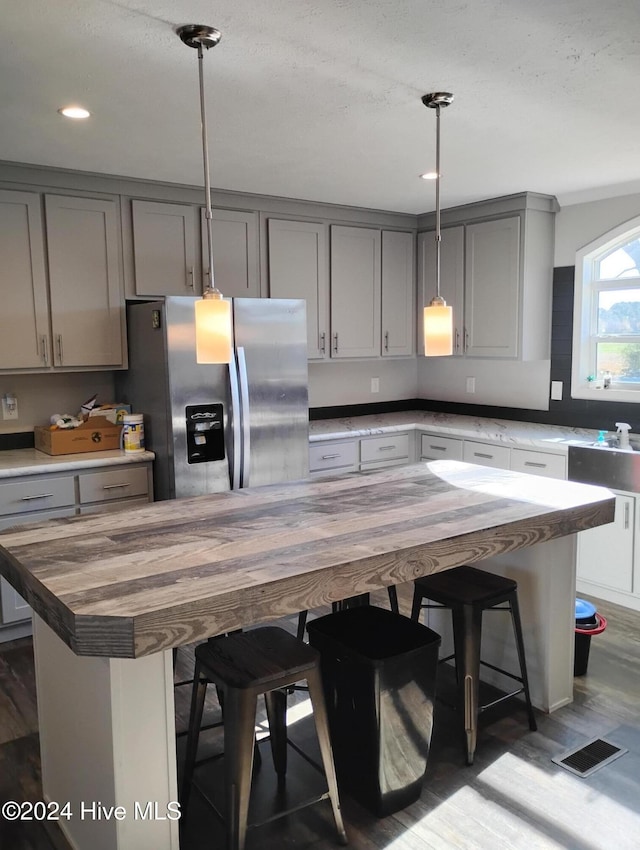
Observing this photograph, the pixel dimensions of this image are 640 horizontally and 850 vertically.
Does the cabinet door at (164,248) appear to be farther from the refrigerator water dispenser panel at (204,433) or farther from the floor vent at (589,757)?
the floor vent at (589,757)

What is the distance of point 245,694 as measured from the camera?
182 cm

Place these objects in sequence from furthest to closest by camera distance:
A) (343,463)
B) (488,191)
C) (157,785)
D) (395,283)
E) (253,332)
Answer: (395,283) < (343,463) < (488,191) < (253,332) < (157,785)

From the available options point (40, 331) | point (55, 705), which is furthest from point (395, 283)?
→ point (55, 705)

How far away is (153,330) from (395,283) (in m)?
2.07

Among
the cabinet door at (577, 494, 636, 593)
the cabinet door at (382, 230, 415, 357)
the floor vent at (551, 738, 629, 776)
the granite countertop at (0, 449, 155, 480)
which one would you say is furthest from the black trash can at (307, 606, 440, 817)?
the cabinet door at (382, 230, 415, 357)

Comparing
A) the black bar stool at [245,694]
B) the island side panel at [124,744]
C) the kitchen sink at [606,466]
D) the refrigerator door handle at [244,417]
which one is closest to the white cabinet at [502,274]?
the kitchen sink at [606,466]

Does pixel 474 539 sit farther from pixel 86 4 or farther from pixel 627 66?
pixel 86 4

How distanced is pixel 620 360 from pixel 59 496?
3.36 meters

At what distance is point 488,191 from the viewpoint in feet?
13.9

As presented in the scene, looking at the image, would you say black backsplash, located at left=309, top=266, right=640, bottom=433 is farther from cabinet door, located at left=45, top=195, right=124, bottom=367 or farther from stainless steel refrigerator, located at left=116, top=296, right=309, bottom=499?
cabinet door, located at left=45, top=195, right=124, bottom=367

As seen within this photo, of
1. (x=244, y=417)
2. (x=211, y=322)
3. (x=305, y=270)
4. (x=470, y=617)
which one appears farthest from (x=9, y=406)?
(x=470, y=617)

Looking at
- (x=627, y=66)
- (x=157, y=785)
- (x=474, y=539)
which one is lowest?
(x=157, y=785)

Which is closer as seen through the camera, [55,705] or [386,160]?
[55,705]

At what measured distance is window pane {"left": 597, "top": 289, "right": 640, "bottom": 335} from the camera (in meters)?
4.18
